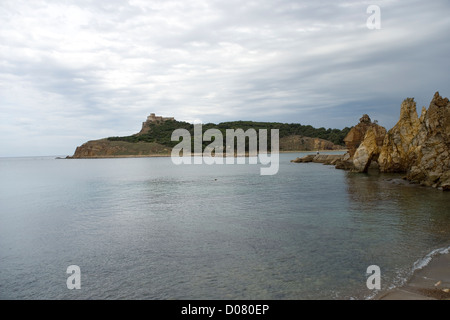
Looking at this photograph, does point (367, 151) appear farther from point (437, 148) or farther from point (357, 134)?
point (437, 148)

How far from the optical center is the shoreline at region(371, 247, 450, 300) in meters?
8.33

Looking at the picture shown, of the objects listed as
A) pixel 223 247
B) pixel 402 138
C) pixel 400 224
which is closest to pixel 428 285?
pixel 223 247

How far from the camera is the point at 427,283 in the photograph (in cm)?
920

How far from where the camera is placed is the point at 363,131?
6122cm

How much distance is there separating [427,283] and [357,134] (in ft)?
184

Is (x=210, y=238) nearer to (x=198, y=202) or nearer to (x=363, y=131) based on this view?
(x=198, y=202)

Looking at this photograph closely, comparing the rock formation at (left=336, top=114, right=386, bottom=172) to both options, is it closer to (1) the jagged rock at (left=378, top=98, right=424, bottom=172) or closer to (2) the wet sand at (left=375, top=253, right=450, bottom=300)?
(1) the jagged rock at (left=378, top=98, right=424, bottom=172)

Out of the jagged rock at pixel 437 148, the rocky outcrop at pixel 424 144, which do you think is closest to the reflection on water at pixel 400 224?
the jagged rock at pixel 437 148

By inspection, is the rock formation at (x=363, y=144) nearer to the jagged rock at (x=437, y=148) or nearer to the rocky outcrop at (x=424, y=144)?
the rocky outcrop at (x=424, y=144)

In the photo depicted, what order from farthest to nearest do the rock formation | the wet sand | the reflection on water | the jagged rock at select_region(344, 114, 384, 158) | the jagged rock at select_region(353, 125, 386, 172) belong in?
the jagged rock at select_region(344, 114, 384, 158)
the rock formation
the jagged rock at select_region(353, 125, 386, 172)
the reflection on water
the wet sand

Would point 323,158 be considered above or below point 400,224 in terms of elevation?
above

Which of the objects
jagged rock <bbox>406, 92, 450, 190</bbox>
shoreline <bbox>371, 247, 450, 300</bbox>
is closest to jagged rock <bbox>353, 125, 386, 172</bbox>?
jagged rock <bbox>406, 92, 450, 190</bbox>

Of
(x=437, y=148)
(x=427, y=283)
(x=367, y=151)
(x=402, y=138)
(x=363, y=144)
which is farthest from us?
(x=367, y=151)
